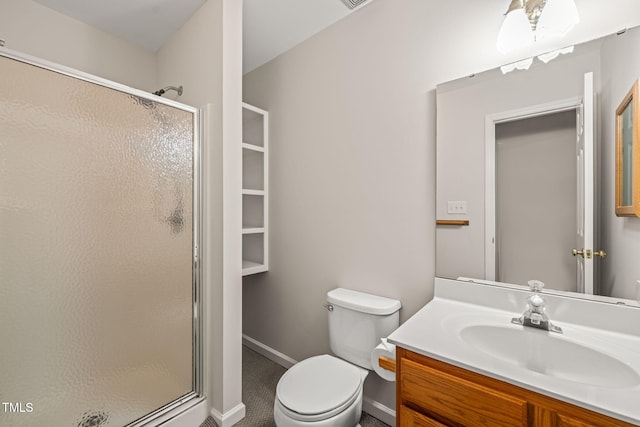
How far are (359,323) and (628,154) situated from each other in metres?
1.29

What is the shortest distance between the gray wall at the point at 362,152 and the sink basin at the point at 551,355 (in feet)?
1.19

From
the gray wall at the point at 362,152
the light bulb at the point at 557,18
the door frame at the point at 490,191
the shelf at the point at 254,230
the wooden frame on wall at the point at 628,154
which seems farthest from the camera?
the shelf at the point at 254,230

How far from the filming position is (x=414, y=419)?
92 cm

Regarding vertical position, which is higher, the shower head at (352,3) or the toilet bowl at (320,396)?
the shower head at (352,3)

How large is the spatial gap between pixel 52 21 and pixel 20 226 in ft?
4.93

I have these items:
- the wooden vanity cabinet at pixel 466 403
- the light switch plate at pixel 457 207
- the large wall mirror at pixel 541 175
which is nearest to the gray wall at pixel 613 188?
the large wall mirror at pixel 541 175

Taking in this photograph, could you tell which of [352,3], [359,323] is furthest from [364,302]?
[352,3]

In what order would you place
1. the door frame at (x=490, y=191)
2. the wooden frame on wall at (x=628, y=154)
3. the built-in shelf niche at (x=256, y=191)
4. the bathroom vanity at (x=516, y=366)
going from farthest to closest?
the built-in shelf niche at (x=256, y=191), the door frame at (x=490, y=191), the wooden frame on wall at (x=628, y=154), the bathroom vanity at (x=516, y=366)

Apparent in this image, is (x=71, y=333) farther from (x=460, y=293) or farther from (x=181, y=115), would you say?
(x=460, y=293)

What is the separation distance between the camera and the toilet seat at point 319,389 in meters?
1.15

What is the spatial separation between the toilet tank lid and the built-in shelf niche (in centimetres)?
80

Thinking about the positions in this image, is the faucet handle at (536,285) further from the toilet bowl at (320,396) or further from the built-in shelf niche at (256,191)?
the built-in shelf niche at (256,191)

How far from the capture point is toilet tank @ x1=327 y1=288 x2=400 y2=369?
4.83ft

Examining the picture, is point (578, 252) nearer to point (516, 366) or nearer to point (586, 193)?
point (586, 193)
